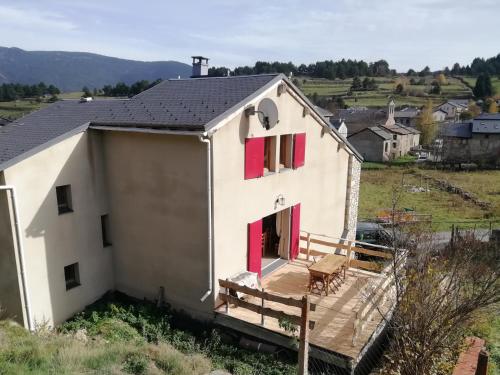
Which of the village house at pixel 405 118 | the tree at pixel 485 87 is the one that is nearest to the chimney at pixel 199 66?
the village house at pixel 405 118

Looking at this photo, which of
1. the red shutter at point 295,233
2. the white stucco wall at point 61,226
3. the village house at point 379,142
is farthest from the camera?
the village house at point 379,142

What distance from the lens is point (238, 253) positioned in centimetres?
1150

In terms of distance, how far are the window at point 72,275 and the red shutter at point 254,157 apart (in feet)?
19.1

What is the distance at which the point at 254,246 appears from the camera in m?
12.0

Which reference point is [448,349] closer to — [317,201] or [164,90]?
[317,201]

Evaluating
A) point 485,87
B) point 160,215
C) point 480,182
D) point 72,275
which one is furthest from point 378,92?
point 72,275

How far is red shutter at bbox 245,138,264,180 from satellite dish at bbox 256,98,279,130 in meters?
0.53

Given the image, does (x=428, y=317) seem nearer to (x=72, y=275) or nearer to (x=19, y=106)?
(x=72, y=275)

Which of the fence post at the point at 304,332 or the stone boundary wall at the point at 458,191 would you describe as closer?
the fence post at the point at 304,332

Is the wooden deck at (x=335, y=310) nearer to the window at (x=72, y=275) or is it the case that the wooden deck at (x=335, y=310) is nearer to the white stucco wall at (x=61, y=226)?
the white stucco wall at (x=61, y=226)

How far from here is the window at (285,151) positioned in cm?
1337

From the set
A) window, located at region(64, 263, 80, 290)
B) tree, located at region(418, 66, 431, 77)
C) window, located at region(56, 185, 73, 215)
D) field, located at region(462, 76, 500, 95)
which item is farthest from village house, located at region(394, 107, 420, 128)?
tree, located at region(418, 66, 431, 77)

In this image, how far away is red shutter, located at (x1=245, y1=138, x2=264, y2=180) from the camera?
1134 cm

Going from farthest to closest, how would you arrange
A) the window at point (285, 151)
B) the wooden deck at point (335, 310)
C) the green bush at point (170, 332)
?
the window at point (285, 151), the wooden deck at point (335, 310), the green bush at point (170, 332)
